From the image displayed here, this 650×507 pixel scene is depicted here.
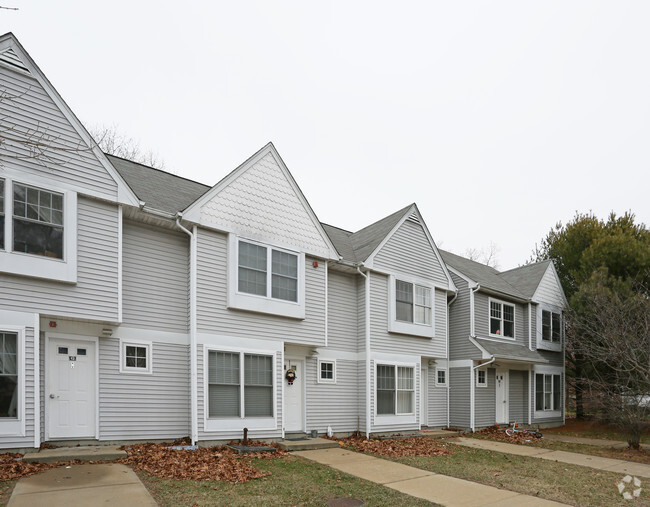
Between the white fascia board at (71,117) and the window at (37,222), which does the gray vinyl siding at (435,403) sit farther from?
the window at (37,222)

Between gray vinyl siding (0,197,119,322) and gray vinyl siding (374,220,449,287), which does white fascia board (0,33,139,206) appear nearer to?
gray vinyl siding (0,197,119,322)

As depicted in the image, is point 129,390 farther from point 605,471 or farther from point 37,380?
point 605,471

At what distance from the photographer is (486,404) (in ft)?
60.6

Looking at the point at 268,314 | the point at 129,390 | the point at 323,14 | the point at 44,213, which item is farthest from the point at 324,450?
the point at 323,14

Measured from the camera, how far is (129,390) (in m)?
10.5

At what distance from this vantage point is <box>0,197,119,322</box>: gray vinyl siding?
9047 mm

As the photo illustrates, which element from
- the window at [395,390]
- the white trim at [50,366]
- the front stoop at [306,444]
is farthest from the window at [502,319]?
the white trim at [50,366]

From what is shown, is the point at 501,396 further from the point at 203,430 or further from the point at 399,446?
the point at 203,430

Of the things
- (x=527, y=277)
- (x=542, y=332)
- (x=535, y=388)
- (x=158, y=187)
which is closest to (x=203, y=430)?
(x=158, y=187)

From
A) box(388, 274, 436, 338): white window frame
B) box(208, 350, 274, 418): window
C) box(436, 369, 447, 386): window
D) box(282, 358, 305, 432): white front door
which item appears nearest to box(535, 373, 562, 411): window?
box(436, 369, 447, 386): window

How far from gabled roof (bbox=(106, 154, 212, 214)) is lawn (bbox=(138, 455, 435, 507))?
19.3 ft

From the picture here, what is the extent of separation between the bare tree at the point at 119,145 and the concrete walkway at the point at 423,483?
22.2 meters

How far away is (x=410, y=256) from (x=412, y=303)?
1568 millimetres

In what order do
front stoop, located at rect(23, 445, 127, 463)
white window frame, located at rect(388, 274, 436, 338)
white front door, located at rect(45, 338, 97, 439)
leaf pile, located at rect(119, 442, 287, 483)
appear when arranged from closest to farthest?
leaf pile, located at rect(119, 442, 287, 483)
front stoop, located at rect(23, 445, 127, 463)
white front door, located at rect(45, 338, 97, 439)
white window frame, located at rect(388, 274, 436, 338)
